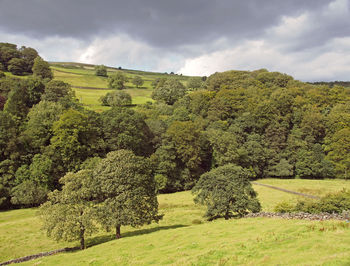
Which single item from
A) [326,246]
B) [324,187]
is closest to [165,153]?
[324,187]

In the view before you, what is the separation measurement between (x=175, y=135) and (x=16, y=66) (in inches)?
3345

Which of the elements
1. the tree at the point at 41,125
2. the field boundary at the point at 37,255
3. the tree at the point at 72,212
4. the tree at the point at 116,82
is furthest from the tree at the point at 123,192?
the tree at the point at 116,82

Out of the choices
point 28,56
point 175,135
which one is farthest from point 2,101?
point 28,56

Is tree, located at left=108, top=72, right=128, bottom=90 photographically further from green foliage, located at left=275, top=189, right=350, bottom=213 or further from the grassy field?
green foliage, located at left=275, top=189, right=350, bottom=213

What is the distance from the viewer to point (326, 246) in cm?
1461

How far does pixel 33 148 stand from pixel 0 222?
19200 millimetres

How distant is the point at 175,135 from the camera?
68562 mm

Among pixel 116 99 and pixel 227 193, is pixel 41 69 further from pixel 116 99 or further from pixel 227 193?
pixel 227 193

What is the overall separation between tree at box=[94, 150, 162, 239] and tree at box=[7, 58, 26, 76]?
101746 mm

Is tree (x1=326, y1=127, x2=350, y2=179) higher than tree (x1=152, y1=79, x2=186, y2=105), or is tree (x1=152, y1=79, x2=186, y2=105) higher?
tree (x1=152, y1=79, x2=186, y2=105)

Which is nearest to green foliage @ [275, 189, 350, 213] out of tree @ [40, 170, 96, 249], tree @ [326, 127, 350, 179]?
tree @ [40, 170, 96, 249]

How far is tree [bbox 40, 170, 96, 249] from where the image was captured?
27.1 metres

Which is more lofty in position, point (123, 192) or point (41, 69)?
point (41, 69)

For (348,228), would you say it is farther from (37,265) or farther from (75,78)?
(75,78)
